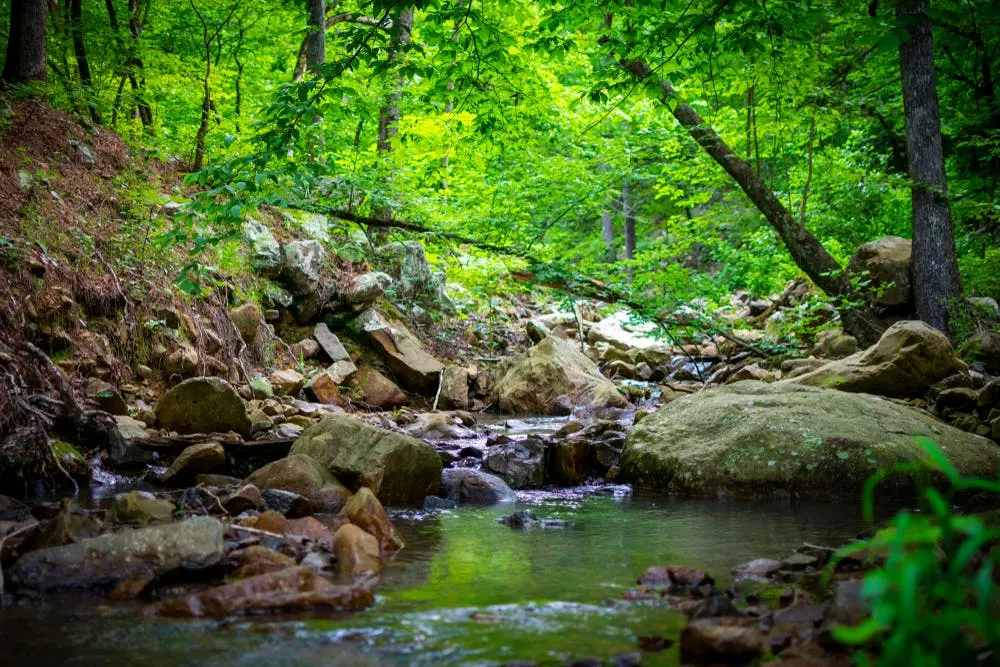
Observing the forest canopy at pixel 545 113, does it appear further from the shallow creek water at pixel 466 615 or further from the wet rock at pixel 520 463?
the shallow creek water at pixel 466 615

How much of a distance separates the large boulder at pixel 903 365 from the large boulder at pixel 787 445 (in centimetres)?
110

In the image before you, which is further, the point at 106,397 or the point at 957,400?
the point at 957,400

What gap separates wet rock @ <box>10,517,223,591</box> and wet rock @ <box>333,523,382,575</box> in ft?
2.08

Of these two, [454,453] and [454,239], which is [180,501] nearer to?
[454,453]

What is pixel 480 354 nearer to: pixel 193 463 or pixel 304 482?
pixel 193 463

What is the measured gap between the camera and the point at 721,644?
2453 mm

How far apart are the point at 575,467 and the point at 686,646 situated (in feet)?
14.9

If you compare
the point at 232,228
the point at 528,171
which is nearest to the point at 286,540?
the point at 232,228

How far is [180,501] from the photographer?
4.85m

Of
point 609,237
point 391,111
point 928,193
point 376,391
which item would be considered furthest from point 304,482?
point 609,237

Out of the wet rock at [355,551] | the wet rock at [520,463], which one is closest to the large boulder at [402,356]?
the wet rock at [520,463]

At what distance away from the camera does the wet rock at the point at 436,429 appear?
27.5ft

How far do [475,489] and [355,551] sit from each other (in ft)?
7.84

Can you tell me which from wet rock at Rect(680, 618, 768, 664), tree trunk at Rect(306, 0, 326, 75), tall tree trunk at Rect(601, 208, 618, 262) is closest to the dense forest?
wet rock at Rect(680, 618, 768, 664)
